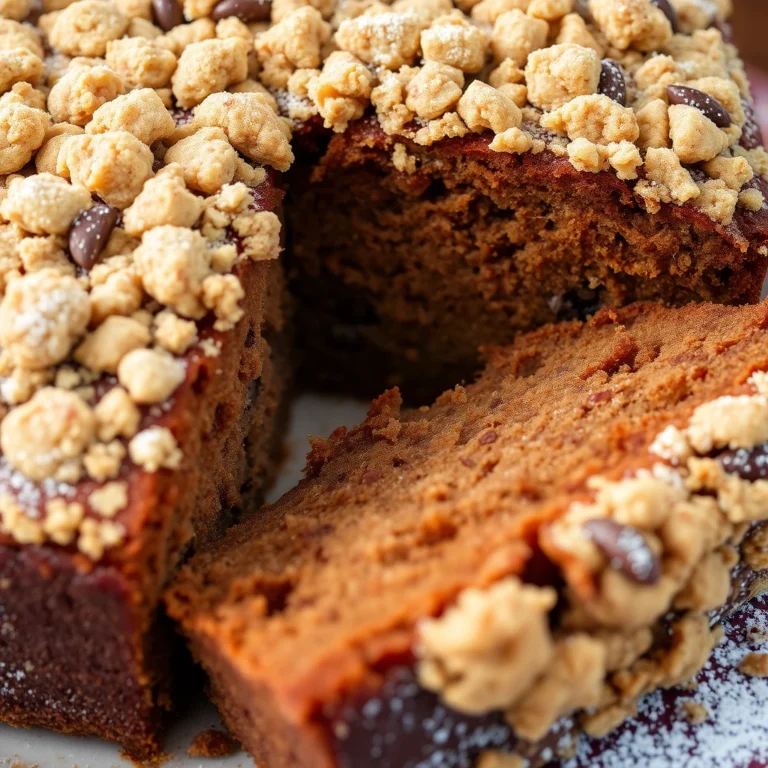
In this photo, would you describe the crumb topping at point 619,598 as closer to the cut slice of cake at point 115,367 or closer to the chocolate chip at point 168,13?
the cut slice of cake at point 115,367

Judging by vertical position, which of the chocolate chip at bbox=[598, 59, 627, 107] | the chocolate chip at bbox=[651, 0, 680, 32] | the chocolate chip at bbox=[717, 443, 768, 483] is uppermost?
the chocolate chip at bbox=[651, 0, 680, 32]

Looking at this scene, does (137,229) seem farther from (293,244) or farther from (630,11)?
(630,11)

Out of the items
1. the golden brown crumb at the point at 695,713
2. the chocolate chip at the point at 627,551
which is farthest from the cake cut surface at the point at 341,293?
the golden brown crumb at the point at 695,713

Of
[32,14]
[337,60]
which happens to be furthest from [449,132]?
[32,14]

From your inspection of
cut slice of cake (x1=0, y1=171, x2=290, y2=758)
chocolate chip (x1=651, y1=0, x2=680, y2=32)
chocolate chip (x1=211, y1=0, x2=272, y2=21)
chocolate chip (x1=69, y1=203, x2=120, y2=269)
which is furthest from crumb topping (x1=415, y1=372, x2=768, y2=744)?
chocolate chip (x1=211, y1=0, x2=272, y2=21)

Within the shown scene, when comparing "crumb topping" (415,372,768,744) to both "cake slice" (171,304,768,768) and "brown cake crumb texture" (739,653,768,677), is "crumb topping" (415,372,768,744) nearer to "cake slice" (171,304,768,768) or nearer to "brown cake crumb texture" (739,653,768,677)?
"cake slice" (171,304,768,768)

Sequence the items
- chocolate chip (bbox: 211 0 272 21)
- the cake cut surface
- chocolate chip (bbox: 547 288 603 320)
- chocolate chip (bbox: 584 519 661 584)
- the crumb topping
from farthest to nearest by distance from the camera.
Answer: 1. chocolate chip (bbox: 547 288 603 320)
2. chocolate chip (bbox: 211 0 272 21)
3. the cake cut surface
4. chocolate chip (bbox: 584 519 661 584)
5. the crumb topping
